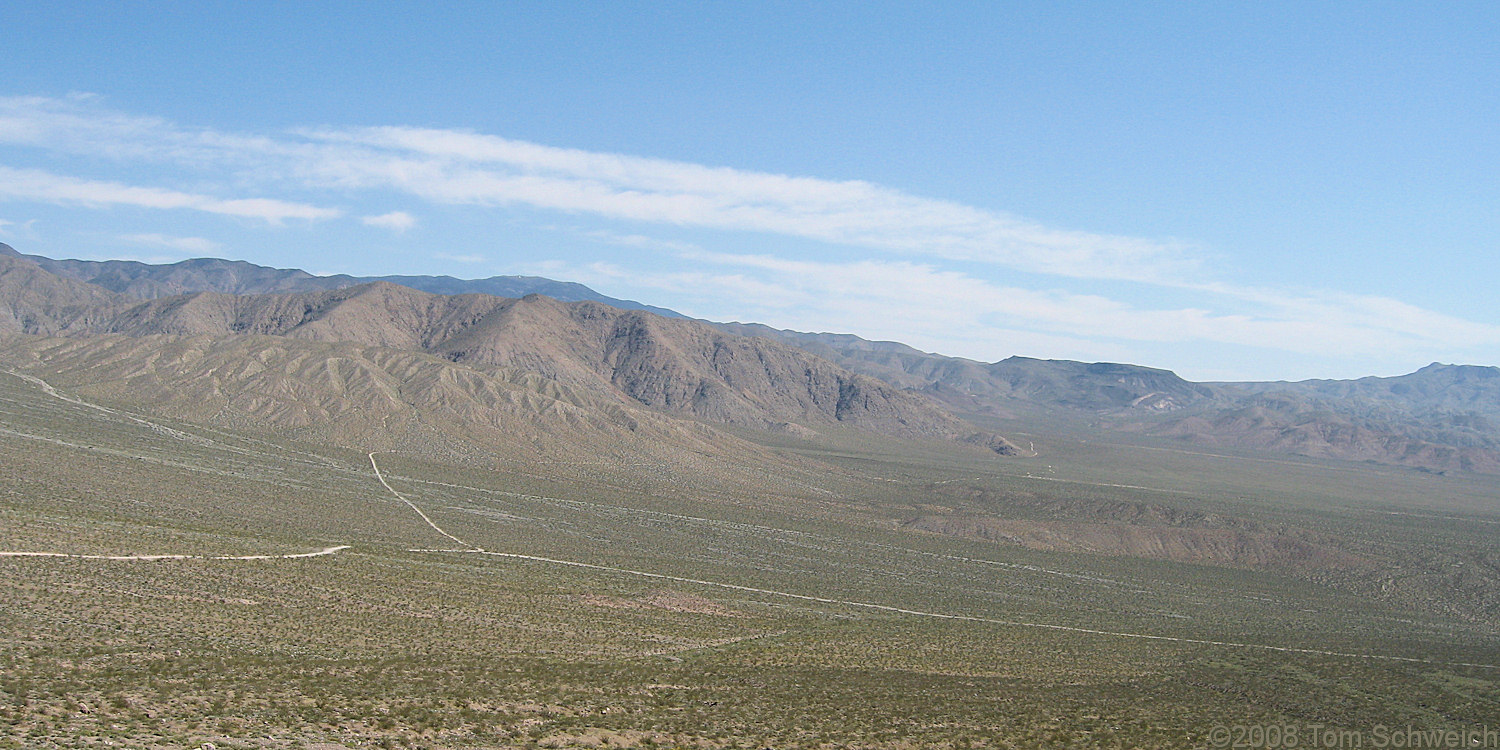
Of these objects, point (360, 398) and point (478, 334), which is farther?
point (478, 334)

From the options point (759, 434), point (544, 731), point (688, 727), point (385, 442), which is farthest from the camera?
point (759, 434)

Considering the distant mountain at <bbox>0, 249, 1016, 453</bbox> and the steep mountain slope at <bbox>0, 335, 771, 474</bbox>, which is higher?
the distant mountain at <bbox>0, 249, 1016, 453</bbox>

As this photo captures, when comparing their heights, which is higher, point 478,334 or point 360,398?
point 478,334

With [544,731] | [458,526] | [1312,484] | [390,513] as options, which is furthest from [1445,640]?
[1312,484]

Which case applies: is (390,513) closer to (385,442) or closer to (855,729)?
(385,442)

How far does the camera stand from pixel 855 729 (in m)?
25.5

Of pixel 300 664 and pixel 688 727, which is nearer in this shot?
pixel 688 727

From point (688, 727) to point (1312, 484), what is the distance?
160 m

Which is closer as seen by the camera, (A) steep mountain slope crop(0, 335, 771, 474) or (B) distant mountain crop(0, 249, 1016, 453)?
(A) steep mountain slope crop(0, 335, 771, 474)

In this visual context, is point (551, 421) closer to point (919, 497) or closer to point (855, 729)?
point (919, 497)

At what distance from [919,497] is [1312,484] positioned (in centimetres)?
8875

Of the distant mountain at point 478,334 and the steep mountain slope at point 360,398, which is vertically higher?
the distant mountain at point 478,334

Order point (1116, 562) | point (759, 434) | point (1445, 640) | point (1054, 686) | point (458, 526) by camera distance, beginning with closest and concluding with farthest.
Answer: point (1054, 686) < point (1445, 640) < point (458, 526) < point (1116, 562) < point (759, 434)

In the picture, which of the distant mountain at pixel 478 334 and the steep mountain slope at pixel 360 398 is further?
the distant mountain at pixel 478 334
